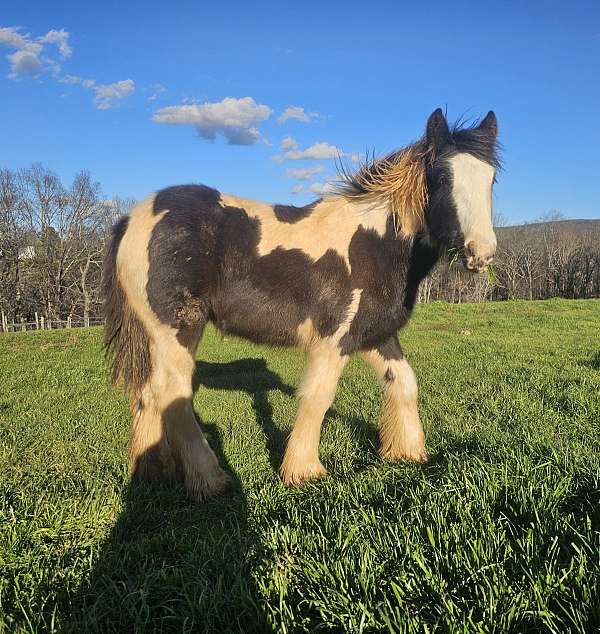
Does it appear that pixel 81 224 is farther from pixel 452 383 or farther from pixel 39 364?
pixel 452 383

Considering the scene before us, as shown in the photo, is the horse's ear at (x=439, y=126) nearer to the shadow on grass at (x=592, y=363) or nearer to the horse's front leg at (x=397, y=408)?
the horse's front leg at (x=397, y=408)

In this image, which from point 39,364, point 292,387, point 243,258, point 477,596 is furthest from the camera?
point 39,364

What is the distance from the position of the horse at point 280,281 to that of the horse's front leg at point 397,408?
2cm

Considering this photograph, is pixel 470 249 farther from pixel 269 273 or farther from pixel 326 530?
pixel 326 530

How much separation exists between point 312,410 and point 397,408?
96 centimetres

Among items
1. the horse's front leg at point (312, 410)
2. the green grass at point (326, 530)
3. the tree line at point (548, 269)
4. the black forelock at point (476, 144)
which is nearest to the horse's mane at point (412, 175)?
the black forelock at point (476, 144)

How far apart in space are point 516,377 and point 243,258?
16.9 feet

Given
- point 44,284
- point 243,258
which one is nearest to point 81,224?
point 44,284

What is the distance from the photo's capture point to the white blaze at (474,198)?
12.0ft

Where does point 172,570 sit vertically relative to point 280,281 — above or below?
below

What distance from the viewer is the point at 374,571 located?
84.6 inches

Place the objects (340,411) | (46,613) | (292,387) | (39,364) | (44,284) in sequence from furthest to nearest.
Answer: (44,284)
(39,364)
(292,387)
(340,411)
(46,613)

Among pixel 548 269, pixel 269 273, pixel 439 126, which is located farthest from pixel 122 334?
pixel 548 269

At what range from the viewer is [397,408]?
14.9 ft
